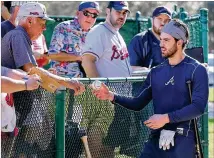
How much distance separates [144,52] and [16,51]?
282cm

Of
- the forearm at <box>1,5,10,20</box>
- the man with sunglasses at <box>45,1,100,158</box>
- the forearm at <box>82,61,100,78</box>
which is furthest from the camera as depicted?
the forearm at <box>1,5,10,20</box>

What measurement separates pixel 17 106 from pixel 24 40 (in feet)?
2.14

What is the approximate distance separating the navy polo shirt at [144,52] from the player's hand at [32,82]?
3043 millimetres

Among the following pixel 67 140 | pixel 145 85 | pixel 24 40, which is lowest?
pixel 67 140

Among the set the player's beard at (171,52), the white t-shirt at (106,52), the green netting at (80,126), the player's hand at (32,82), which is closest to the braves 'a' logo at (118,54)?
the white t-shirt at (106,52)

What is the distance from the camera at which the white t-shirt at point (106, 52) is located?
775 cm

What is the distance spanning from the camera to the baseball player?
6.21 metres

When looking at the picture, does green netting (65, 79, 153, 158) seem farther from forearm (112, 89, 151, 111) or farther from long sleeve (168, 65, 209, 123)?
long sleeve (168, 65, 209, 123)

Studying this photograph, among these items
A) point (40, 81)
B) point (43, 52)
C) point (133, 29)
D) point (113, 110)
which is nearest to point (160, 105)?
point (113, 110)

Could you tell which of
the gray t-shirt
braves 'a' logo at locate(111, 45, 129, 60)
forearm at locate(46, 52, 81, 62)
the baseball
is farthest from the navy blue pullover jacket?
forearm at locate(46, 52, 81, 62)

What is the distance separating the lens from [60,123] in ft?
21.1

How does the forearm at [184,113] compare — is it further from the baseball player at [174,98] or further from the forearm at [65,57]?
the forearm at [65,57]

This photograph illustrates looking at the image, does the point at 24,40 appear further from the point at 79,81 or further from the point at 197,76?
the point at 197,76

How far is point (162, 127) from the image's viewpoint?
6453 millimetres
